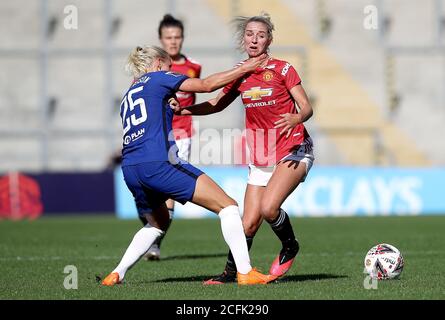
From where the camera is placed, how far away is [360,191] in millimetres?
21250

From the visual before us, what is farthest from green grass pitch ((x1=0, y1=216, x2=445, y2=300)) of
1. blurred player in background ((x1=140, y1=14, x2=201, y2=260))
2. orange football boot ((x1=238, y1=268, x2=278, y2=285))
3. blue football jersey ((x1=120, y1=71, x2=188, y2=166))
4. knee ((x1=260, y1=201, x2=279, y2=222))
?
blurred player in background ((x1=140, y1=14, x2=201, y2=260))

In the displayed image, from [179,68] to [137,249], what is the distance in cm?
461

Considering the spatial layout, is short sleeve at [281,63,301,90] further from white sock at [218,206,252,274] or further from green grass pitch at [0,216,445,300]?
green grass pitch at [0,216,445,300]

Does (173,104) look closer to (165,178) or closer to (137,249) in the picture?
(165,178)

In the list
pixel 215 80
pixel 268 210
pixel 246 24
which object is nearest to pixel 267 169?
pixel 268 210

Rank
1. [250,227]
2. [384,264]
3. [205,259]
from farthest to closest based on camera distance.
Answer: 1. [205,259]
2. [250,227]
3. [384,264]

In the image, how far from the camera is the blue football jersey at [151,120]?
807 cm

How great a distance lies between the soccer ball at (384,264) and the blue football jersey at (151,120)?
2.15 metres

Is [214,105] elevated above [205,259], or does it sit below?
above

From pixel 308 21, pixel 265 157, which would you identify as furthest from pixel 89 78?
pixel 265 157

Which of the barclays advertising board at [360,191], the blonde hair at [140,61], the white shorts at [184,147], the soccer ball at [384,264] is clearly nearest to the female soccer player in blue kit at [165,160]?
the blonde hair at [140,61]

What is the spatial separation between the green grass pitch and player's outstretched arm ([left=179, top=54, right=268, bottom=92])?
67.2 inches
